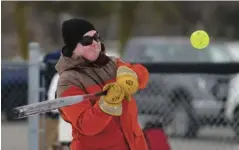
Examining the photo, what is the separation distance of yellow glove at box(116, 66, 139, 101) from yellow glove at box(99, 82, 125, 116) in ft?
0.24

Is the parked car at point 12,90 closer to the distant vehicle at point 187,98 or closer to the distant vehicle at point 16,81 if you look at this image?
the distant vehicle at point 16,81

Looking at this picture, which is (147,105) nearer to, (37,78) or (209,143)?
(209,143)

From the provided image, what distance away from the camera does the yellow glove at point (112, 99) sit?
3645 millimetres

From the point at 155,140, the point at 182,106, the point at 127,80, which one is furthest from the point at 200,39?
the point at 182,106

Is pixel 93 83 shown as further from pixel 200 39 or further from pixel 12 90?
pixel 12 90

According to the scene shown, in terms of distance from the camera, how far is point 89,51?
3938 millimetres

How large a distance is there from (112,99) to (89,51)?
41cm

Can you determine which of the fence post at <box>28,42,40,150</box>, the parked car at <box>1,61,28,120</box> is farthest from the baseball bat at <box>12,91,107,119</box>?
the parked car at <box>1,61,28,120</box>

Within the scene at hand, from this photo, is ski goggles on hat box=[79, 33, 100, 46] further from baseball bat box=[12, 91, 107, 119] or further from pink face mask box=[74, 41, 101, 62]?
baseball bat box=[12, 91, 107, 119]

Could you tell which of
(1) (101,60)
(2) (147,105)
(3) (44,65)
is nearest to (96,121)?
(1) (101,60)

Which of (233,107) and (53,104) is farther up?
(53,104)

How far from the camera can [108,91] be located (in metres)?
3.65

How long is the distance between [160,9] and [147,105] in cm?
1747

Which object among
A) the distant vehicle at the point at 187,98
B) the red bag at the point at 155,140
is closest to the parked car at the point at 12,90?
the distant vehicle at the point at 187,98
